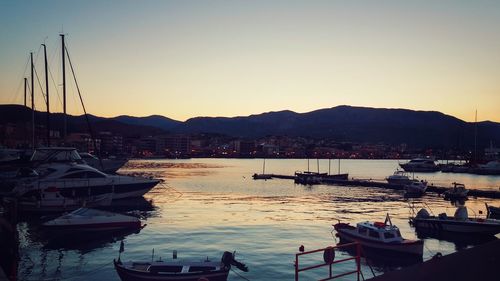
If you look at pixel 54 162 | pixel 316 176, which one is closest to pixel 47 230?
pixel 54 162

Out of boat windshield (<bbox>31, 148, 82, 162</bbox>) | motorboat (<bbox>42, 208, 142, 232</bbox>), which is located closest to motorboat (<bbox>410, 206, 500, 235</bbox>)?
motorboat (<bbox>42, 208, 142, 232</bbox>)

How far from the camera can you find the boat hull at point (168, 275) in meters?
22.3

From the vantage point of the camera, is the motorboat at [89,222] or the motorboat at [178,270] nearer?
the motorboat at [178,270]

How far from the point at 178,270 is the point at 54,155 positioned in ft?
132

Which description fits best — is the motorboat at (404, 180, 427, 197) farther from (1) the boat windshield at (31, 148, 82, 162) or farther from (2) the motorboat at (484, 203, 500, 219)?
(1) the boat windshield at (31, 148, 82, 162)

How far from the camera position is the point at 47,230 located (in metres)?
39.1

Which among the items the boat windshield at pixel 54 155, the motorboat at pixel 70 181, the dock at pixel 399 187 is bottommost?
the dock at pixel 399 187

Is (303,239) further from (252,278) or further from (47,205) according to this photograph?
(47,205)

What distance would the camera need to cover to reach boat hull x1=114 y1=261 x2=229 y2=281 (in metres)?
22.3

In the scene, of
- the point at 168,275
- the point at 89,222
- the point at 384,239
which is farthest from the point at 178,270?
the point at 89,222

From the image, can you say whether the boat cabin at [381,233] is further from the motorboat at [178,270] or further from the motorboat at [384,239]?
the motorboat at [178,270]

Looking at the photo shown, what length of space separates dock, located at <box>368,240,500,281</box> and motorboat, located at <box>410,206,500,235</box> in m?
34.1

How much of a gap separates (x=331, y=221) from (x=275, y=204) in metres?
18.9

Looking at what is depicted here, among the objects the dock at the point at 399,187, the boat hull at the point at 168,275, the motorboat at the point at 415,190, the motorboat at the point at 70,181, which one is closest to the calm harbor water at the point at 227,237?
the boat hull at the point at 168,275
